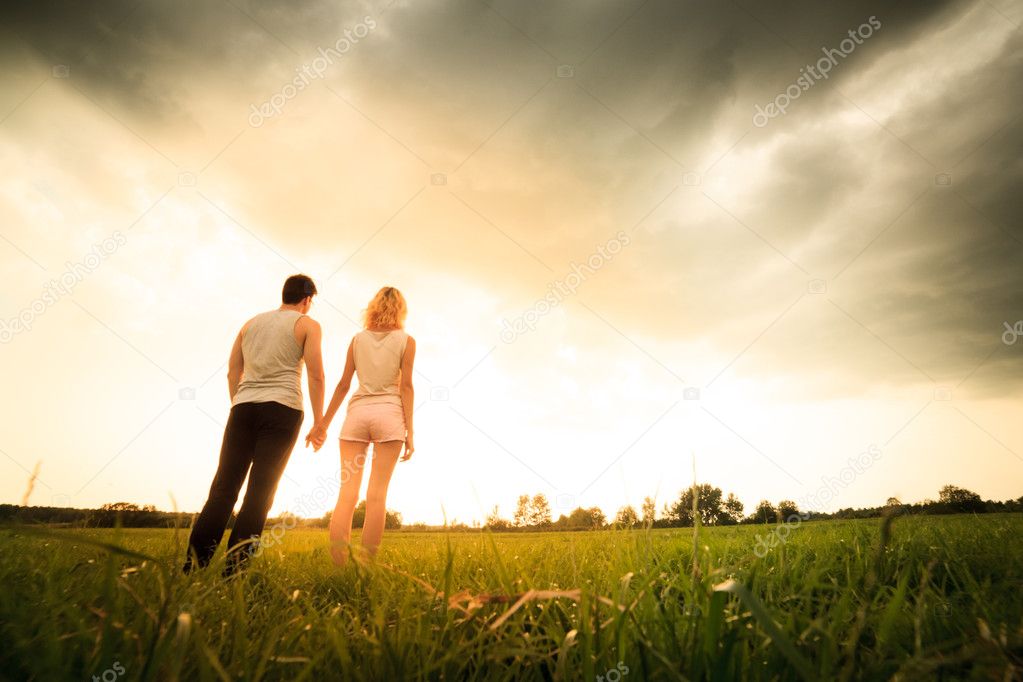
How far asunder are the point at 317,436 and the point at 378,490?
1.00 meters

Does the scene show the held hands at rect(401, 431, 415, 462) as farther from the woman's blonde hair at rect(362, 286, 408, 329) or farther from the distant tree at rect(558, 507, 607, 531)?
the distant tree at rect(558, 507, 607, 531)

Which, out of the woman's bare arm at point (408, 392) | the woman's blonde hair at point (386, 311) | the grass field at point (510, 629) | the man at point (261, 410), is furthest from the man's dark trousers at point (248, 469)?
the grass field at point (510, 629)

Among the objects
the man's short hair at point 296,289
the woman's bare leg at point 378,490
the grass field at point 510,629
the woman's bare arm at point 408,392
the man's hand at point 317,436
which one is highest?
the man's short hair at point 296,289

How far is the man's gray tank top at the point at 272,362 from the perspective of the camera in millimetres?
5297

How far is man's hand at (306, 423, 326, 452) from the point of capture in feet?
19.0

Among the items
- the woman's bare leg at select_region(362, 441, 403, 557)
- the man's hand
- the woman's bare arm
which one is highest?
the woman's bare arm

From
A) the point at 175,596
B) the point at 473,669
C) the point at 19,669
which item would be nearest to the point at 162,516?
the point at 175,596

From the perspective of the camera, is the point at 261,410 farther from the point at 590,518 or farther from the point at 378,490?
the point at 590,518

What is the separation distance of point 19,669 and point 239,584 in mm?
737

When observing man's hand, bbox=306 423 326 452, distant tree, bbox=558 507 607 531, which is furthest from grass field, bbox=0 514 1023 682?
man's hand, bbox=306 423 326 452

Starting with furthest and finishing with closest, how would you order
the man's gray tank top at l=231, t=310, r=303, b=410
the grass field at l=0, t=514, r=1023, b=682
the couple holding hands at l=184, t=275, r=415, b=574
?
the man's gray tank top at l=231, t=310, r=303, b=410, the couple holding hands at l=184, t=275, r=415, b=574, the grass field at l=0, t=514, r=1023, b=682

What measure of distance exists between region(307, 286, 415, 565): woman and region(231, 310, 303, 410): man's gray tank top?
0.69 metres

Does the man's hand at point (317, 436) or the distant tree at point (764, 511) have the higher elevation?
the man's hand at point (317, 436)

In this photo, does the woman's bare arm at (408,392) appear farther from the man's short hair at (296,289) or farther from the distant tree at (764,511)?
the distant tree at (764,511)
